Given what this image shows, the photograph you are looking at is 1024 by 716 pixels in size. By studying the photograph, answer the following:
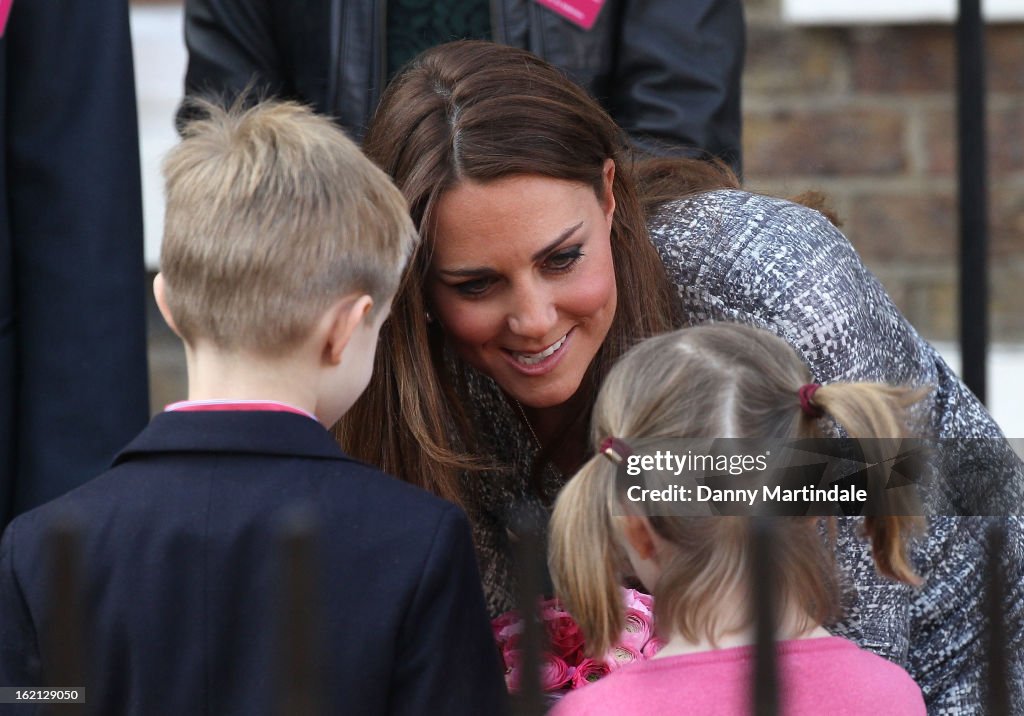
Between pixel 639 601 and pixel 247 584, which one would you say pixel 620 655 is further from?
pixel 247 584

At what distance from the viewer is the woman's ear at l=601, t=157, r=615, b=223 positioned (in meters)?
2.25

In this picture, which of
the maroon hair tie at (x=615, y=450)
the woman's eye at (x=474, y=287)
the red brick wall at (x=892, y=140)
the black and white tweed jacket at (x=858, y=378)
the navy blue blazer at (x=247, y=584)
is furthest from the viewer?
the red brick wall at (x=892, y=140)

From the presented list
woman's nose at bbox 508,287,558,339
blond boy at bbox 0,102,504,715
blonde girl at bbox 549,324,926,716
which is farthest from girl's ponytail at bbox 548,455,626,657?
woman's nose at bbox 508,287,558,339

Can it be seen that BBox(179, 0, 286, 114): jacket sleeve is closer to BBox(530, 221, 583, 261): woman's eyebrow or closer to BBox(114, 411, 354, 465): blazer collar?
BBox(530, 221, 583, 261): woman's eyebrow

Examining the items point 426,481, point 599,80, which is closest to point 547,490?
point 426,481

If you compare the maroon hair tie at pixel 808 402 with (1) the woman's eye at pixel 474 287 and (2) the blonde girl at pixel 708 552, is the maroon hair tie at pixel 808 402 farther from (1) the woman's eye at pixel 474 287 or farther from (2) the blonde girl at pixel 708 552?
(1) the woman's eye at pixel 474 287

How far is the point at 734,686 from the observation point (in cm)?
155

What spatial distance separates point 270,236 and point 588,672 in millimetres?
649

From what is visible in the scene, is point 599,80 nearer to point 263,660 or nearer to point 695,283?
point 695,283

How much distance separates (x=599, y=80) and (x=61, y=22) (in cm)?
97

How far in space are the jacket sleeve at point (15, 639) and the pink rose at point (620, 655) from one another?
65cm

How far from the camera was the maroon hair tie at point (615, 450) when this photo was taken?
165 centimetres

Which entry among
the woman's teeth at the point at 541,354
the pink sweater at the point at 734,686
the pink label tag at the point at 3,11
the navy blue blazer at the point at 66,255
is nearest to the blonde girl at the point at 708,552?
the pink sweater at the point at 734,686

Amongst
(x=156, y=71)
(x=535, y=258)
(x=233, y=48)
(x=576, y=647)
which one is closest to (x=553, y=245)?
(x=535, y=258)
